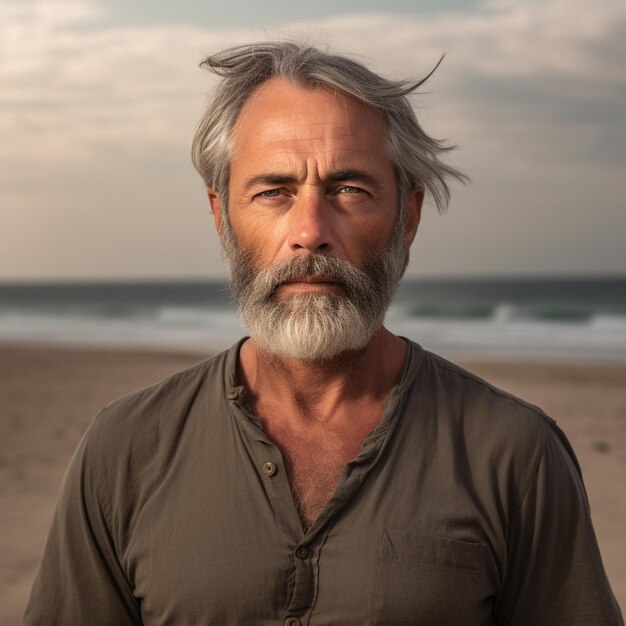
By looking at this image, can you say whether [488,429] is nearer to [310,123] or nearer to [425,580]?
[425,580]

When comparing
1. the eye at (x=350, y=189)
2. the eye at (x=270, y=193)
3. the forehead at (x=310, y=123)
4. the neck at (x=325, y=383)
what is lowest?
the neck at (x=325, y=383)

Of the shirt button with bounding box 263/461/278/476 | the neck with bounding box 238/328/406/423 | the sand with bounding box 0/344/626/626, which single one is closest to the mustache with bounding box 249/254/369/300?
the neck with bounding box 238/328/406/423

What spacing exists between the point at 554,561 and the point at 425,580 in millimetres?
313

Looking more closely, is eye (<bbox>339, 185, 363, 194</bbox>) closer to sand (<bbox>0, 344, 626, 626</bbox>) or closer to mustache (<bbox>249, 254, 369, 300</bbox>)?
mustache (<bbox>249, 254, 369, 300</bbox>)

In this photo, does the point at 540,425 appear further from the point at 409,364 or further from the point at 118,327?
the point at 118,327

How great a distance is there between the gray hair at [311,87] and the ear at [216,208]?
26 millimetres

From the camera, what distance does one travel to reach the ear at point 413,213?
2410mm

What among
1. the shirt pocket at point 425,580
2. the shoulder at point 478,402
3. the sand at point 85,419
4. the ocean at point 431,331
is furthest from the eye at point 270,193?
the ocean at point 431,331

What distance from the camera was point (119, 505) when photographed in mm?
2055

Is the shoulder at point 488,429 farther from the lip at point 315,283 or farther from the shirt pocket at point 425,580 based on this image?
the lip at point 315,283

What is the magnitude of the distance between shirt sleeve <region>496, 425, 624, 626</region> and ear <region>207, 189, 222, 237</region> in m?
1.06

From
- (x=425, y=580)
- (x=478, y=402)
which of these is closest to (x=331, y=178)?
(x=478, y=402)

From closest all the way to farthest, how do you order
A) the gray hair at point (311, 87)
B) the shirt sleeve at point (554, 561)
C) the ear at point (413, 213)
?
1. the shirt sleeve at point (554, 561)
2. the gray hair at point (311, 87)
3. the ear at point (413, 213)

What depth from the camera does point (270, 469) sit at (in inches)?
80.6
